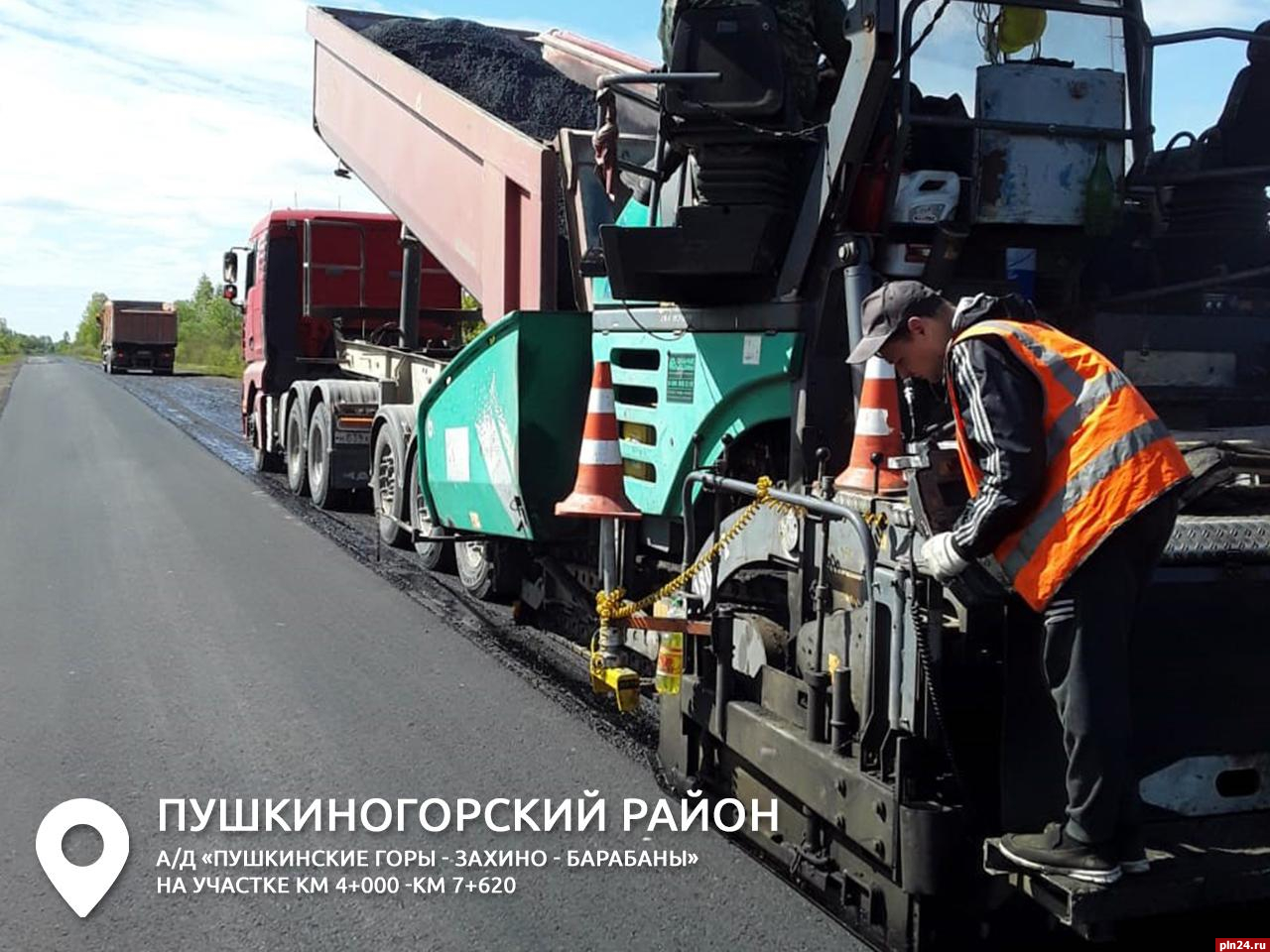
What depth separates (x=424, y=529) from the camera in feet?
28.1

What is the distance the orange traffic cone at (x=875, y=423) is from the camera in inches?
161

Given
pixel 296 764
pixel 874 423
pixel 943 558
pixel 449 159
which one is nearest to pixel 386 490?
pixel 449 159

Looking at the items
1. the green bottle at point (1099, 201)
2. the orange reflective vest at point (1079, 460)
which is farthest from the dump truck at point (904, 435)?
the orange reflective vest at point (1079, 460)

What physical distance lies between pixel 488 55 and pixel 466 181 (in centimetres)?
183

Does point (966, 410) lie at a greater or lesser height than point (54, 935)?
greater

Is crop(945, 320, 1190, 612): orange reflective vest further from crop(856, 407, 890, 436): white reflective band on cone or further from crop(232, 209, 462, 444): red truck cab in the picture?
crop(232, 209, 462, 444): red truck cab

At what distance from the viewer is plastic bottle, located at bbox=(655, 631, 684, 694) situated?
15.0ft

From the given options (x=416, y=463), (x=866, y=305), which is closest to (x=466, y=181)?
(x=416, y=463)

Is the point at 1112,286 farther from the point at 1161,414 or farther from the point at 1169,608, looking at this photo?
the point at 1169,608

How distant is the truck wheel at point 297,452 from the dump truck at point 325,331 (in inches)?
0.5

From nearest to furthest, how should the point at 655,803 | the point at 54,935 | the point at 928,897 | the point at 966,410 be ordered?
the point at 966,410, the point at 928,897, the point at 54,935, the point at 655,803

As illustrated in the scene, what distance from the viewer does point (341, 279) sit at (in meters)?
13.0

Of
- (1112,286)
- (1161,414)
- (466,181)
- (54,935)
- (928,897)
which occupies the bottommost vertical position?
(54,935)

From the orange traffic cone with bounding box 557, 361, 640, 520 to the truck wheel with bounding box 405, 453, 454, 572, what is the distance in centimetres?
296
